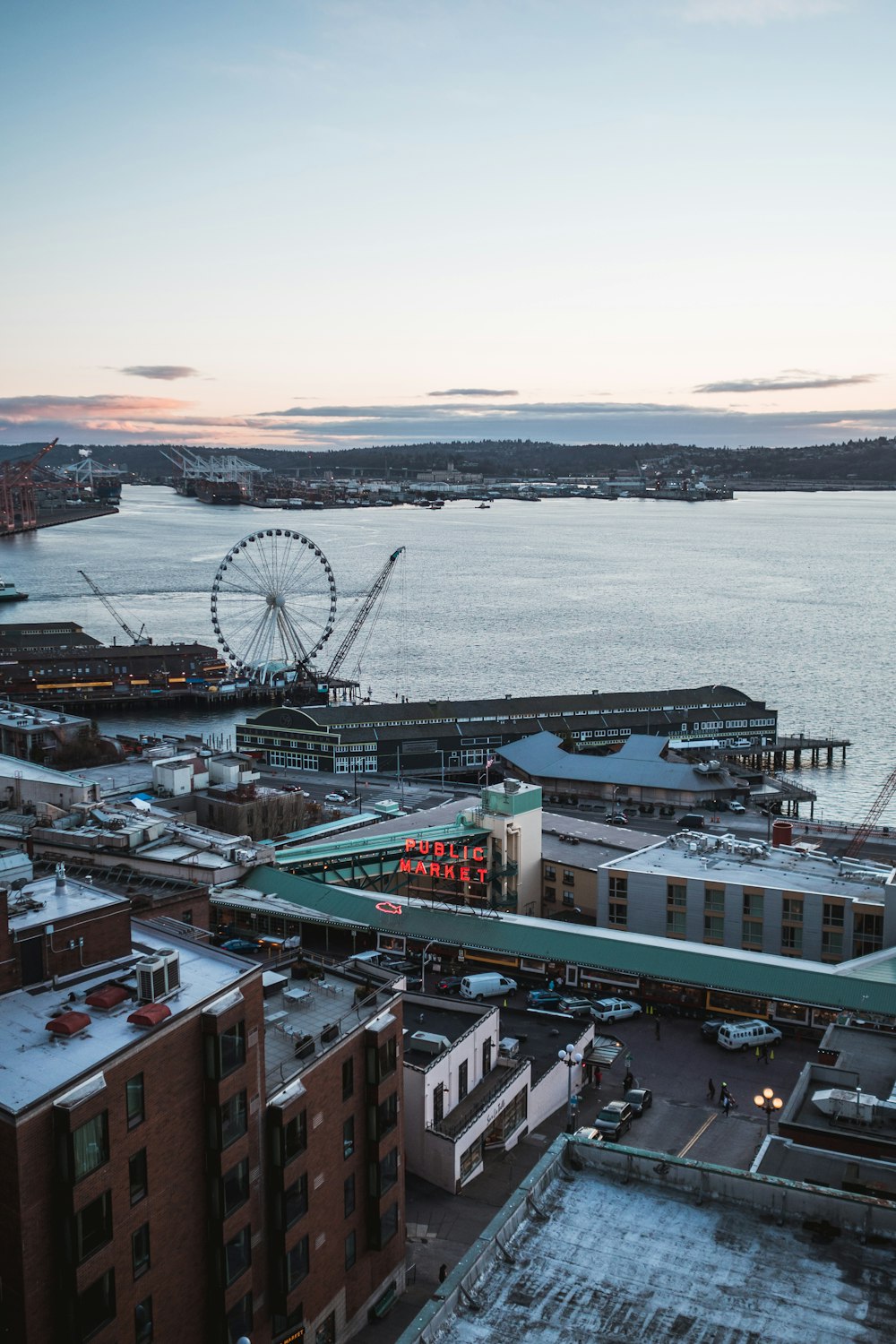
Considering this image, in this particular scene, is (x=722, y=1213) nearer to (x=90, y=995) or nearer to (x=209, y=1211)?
(x=209, y=1211)

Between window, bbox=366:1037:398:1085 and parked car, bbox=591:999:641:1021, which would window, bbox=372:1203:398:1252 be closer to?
window, bbox=366:1037:398:1085

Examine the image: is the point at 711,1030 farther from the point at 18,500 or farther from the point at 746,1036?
the point at 18,500

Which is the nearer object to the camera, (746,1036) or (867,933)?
(746,1036)

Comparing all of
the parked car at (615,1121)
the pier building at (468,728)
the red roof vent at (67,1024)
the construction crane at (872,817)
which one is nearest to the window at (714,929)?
the construction crane at (872,817)

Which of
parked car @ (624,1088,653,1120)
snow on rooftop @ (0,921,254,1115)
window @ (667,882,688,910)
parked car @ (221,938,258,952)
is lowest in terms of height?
parked car @ (624,1088,653,1120)

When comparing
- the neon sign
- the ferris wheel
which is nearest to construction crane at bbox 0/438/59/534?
the ferris wheel

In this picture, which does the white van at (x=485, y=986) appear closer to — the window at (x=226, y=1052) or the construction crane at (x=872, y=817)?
the window at (x=226, y=1052)

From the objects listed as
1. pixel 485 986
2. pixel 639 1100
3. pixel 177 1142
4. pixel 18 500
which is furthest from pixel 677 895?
pixel 18 500
